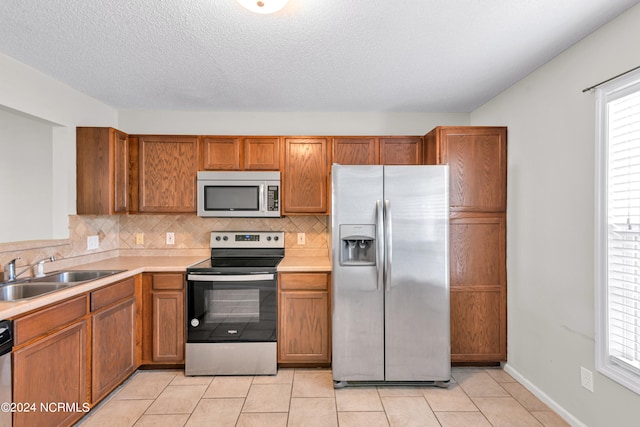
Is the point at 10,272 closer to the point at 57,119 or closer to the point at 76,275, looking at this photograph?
the point at 76,275

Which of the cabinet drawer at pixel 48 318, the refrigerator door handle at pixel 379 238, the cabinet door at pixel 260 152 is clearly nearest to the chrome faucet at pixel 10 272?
the cabinet drawer at pixel 48 318

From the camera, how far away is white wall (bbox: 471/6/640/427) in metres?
1.85

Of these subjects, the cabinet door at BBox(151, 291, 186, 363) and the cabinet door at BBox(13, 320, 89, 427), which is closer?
the cabinet door at BBox(13, 320, 89, 427)

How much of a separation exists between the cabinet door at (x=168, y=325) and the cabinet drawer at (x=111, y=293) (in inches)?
8.5

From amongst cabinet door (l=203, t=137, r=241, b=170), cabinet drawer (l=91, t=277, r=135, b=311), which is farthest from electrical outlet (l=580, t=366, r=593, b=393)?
cabinet drawer (l=91, t=277, r=135, b=311)

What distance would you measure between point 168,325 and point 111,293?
0.57 meters

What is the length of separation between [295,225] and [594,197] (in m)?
2.37

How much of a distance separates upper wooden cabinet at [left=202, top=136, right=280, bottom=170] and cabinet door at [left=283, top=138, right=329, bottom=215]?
0.43 ft

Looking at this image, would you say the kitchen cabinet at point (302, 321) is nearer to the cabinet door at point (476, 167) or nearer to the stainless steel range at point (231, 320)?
the stainless steel range at point (231, 320)

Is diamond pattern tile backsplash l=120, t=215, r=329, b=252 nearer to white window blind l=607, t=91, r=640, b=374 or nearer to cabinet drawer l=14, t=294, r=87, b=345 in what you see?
cabinet drawer l=14, t=294, r=87, b=345

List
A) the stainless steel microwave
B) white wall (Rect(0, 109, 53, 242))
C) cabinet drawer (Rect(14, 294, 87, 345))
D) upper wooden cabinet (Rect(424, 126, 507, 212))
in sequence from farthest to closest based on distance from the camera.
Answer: the stainless steel microwave → upper wooden cabinet (Rect(424, 126, 507, 212)) → white wall (Rect(0, 109, 53, 242)) → cabinet drawer (Rect(14, 294, 87, 345))

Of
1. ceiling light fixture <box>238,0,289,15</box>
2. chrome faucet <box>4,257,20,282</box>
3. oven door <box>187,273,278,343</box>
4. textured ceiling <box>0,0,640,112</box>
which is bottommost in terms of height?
oven door <box>187,273,278,343</box>

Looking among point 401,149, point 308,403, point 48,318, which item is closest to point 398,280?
point 308,403

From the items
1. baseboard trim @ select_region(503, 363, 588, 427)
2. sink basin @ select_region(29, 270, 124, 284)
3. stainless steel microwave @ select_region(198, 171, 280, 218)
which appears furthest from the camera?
stainless steel microwave @ select_region(198, 171, 280, 218)
